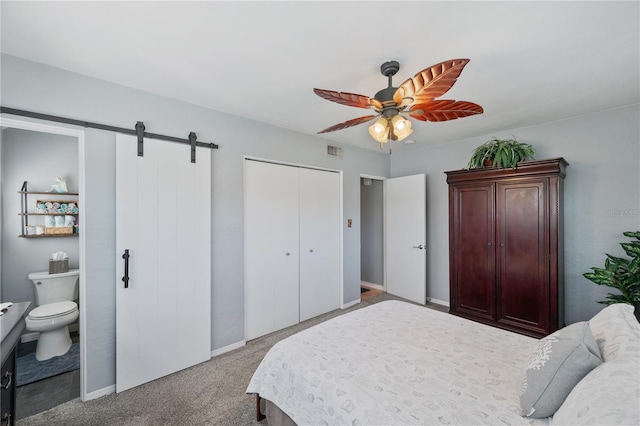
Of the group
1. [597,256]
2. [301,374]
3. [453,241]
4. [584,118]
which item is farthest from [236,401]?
[584,118]

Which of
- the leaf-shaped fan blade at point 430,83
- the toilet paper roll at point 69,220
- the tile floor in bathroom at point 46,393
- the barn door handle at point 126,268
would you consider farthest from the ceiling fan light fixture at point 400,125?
the toilet paper roll at point 69,220

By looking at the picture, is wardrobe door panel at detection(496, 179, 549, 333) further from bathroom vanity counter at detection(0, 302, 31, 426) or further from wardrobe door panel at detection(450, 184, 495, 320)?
bathroom vanity counter at detection(0, 302, 31, 426)

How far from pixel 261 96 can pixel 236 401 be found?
2555mm

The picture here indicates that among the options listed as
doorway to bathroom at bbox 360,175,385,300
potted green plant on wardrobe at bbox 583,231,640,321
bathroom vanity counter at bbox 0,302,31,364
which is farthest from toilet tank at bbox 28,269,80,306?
potted green plant on wardrobe at bbox 583,231,640,321

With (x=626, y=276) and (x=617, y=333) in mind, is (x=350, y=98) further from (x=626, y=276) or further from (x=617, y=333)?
(x=626, y=276)

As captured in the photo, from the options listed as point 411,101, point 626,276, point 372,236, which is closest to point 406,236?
point 372,236

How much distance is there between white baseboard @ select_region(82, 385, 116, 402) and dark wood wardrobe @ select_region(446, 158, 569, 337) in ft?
12.1

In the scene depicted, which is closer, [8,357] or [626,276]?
[8,357]

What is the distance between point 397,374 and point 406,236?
3095mm

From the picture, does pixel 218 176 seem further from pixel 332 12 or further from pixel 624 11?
pixel 624 11

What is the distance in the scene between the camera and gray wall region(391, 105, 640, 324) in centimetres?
273

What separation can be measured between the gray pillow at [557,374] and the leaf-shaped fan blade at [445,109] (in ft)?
4.32

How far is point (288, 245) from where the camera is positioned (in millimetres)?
3422

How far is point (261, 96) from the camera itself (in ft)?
8.09
